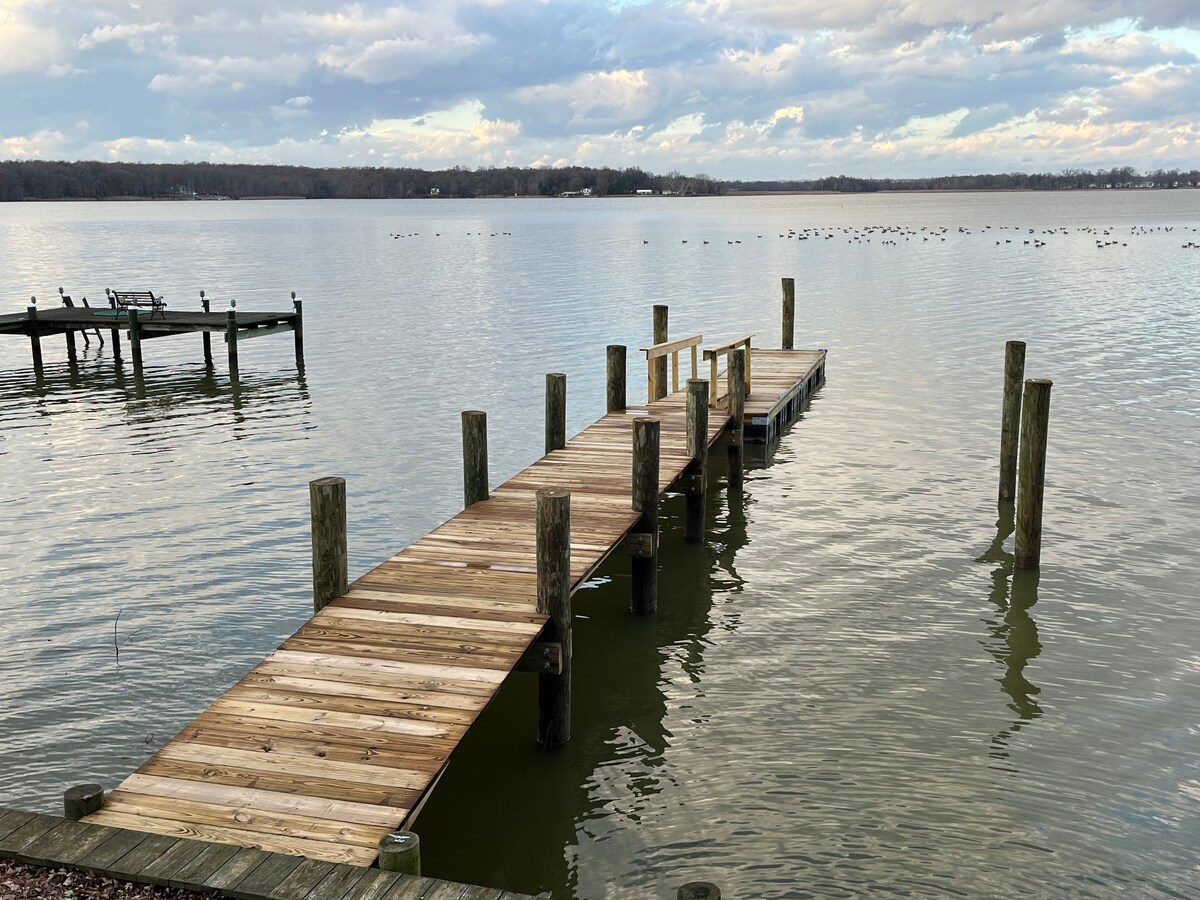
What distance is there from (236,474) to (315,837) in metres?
13.3

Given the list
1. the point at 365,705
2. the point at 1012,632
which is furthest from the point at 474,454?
the point at 1012,632

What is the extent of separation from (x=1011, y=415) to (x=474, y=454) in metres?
8.24

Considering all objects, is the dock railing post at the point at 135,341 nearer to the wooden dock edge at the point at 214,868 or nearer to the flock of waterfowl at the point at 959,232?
the wooden dock edge at the point at 214,868

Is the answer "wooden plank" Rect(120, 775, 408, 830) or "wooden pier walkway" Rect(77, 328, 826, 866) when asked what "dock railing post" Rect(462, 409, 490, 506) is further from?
"wooden plank" Rect(120, 775, 408, 830)

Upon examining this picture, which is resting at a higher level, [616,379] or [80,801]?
[616,379]

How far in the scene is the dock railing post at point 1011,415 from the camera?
52.6 ft

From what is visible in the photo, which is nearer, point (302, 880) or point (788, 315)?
Result: point (302, 880)

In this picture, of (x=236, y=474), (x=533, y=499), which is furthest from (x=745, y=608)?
(x=236, y=474)

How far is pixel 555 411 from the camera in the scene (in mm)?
15039

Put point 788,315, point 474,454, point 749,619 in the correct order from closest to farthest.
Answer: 1. point 749,619
2. point 474,454
3. point 788,315

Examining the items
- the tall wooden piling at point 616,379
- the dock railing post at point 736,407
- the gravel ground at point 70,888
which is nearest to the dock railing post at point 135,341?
the tall wooden piling at point 616,379

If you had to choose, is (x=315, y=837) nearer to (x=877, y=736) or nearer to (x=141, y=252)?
(x=877, y=736)

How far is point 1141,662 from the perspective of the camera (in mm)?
11070

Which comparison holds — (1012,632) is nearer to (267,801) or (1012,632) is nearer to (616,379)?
(616,379)
